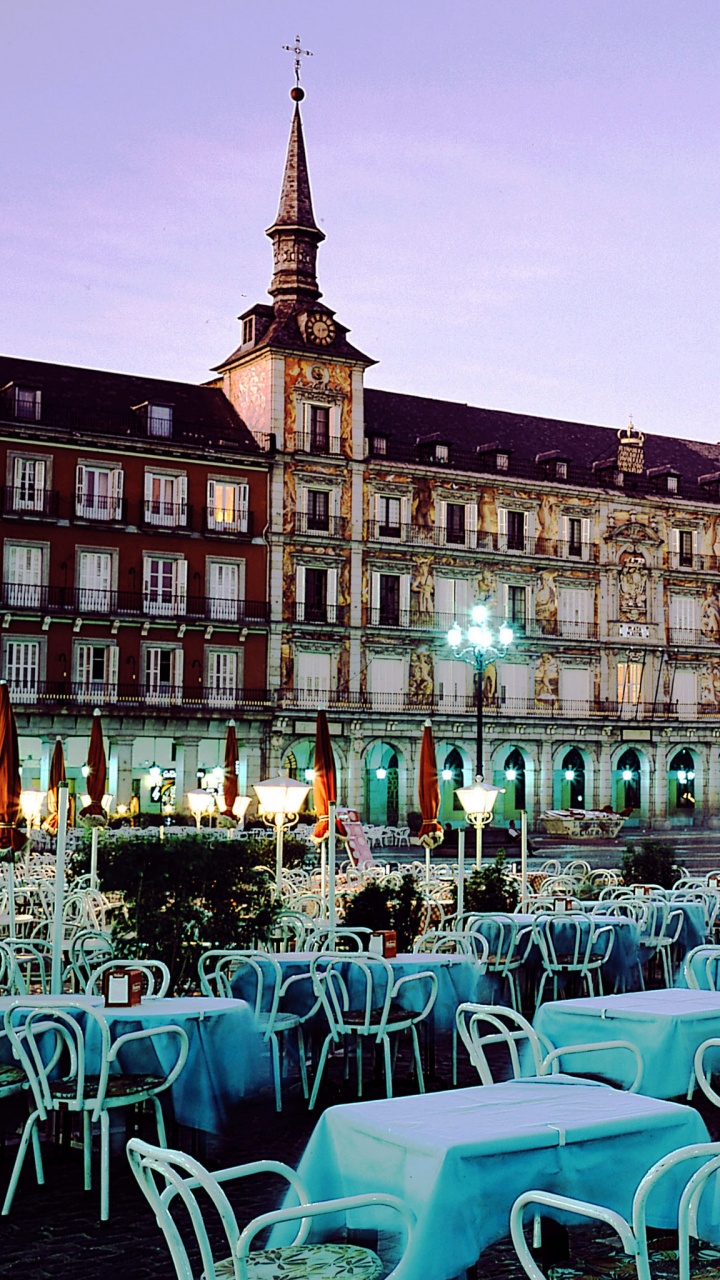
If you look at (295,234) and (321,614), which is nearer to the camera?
(321,614)

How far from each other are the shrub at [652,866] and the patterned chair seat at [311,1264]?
42.8 ft

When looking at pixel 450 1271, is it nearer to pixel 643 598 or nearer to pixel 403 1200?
pixel 403 1200

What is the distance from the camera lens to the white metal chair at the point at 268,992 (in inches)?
348

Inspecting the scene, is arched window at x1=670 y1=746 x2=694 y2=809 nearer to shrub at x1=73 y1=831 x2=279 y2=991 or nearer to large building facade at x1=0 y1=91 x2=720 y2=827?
large building facade at x1=0 y1=91 x2=720 y2=827

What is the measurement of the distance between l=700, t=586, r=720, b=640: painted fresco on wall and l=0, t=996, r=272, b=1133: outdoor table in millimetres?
49062

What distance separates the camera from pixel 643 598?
5334 centimetres

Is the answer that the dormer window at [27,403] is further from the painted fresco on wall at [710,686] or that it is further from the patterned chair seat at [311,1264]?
the patterned chair seat at [311,1264]

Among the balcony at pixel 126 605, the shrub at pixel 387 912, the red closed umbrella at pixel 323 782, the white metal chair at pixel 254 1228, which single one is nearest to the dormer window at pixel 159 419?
the balcony at pixel 126 605

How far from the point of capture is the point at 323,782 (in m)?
14.4

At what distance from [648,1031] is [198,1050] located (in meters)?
2.37

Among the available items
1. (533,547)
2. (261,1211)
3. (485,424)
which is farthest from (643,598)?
(261,1211)

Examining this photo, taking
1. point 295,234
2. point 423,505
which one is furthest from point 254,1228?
point 295,234

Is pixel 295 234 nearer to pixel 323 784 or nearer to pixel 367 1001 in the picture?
pixel 323 784

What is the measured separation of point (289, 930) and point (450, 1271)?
7797mm
